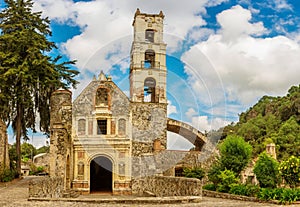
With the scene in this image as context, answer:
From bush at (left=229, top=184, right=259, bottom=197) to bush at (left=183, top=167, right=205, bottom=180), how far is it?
6.18 metres

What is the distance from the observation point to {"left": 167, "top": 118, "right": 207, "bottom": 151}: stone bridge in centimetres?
2921

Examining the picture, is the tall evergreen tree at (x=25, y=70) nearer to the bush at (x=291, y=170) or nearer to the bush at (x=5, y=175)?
the bush at (x=5, y=175)

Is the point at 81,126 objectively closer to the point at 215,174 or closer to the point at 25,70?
the point at 25,70

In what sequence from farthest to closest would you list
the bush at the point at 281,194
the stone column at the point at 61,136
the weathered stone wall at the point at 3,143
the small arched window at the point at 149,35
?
the small arched window at the point at 149,35 → the weathered stone wall at the point at 3,143 → the stone column at the point at 61,136 → the bush at the point at 281,194

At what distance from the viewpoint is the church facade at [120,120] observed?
26125 millimetres

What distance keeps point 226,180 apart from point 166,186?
3014 millimetres

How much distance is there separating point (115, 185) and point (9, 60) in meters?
10.4

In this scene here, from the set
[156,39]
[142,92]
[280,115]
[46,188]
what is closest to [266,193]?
[46,188]

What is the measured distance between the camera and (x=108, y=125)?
26578 mm

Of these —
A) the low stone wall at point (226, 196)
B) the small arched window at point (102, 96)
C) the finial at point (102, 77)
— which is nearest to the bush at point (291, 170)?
the low stone wall at point (226, 196)

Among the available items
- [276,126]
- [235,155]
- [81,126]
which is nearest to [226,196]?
[235,155]

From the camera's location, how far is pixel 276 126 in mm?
54188

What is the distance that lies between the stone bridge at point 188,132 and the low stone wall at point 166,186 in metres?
4.97

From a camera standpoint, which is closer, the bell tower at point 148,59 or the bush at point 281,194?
the bush at point 281,194
